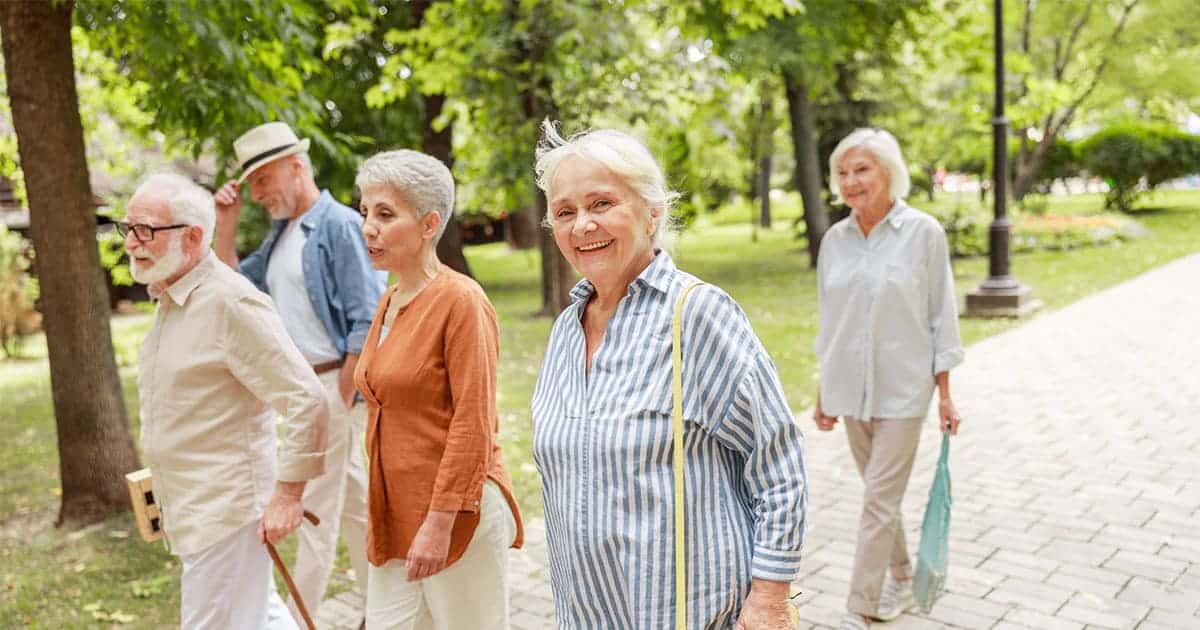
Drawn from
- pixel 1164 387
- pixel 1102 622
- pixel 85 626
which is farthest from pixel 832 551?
pixel 1164 387

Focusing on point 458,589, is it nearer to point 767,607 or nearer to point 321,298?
point 767,607

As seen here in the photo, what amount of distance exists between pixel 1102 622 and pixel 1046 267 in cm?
1603

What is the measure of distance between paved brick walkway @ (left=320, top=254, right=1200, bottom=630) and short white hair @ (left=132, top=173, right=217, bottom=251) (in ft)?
7.32

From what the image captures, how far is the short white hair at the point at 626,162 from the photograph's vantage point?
2.31 metres

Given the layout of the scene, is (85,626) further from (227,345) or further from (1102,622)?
(1102,622)

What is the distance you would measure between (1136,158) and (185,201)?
31327 mm

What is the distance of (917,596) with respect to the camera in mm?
4625

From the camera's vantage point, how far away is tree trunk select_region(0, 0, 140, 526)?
21.2 feet

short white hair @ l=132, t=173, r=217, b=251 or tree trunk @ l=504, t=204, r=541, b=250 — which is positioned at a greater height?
short white hair @ l=132, t=173, r=217, b=251

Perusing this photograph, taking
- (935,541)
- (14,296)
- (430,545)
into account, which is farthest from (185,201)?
(14,296)

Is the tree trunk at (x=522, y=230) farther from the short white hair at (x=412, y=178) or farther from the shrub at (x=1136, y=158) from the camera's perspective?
the short white hair at (x=412, y=178)

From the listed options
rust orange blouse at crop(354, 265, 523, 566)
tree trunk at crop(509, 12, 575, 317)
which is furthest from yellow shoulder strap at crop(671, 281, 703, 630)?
tree trunk at crop(509, 12, 575, 317)

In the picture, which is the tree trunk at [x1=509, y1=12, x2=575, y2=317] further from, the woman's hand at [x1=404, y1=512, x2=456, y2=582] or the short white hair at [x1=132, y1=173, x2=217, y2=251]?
the woman's hand at [x1=404, y1=512, x2=456, y2=582]

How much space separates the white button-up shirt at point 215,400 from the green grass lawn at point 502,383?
197 cm
